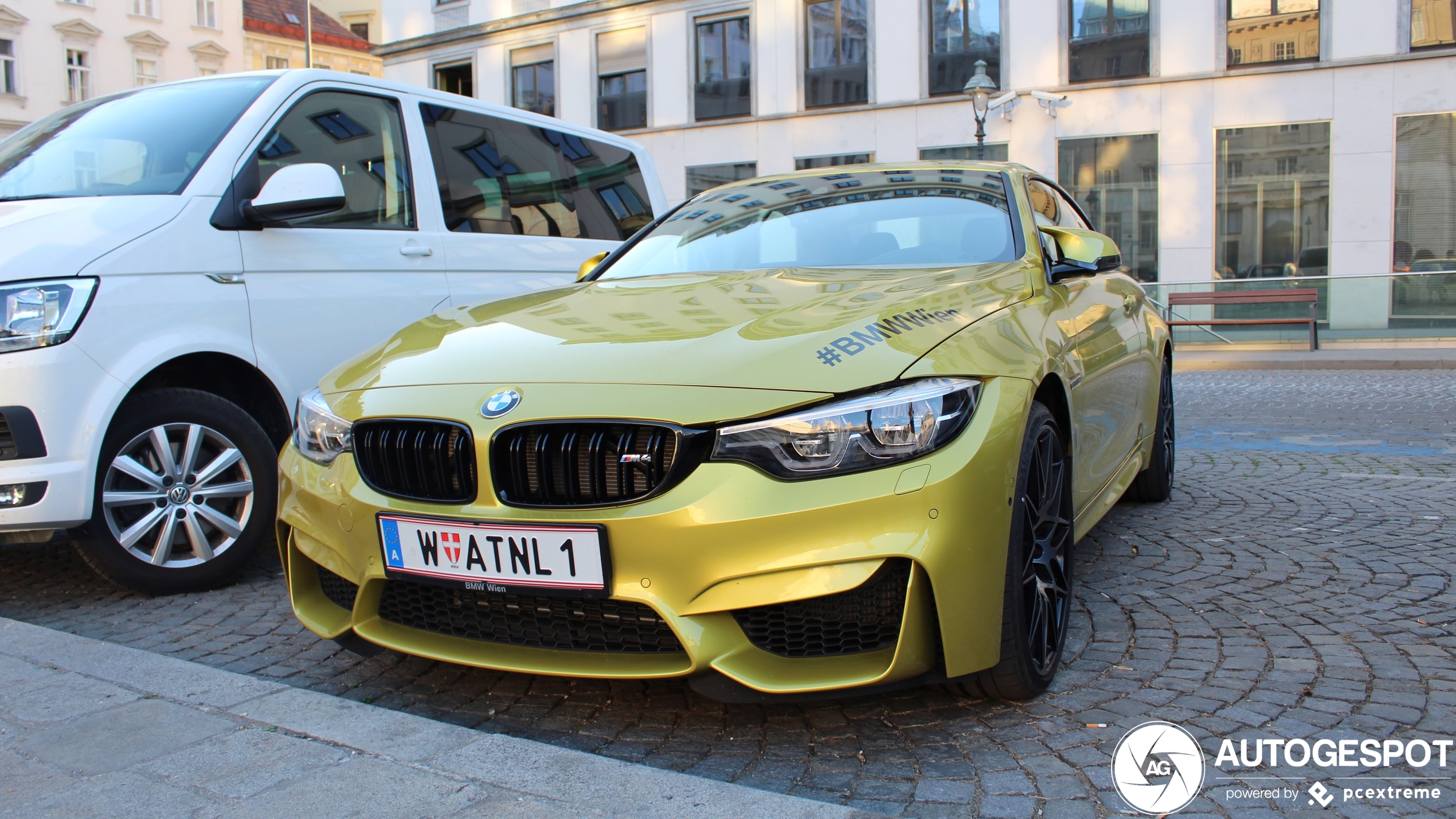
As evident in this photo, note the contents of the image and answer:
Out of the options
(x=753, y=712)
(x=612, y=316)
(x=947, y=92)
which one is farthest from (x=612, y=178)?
(x=947, y=92)

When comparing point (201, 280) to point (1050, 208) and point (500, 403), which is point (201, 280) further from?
point (1050, 208)

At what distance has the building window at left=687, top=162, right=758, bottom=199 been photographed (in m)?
24.9

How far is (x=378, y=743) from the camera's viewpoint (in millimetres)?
2383

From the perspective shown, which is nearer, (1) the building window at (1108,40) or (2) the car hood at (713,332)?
(2) the car hood at (713,332)

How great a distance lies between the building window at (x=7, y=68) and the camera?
40.1 metres

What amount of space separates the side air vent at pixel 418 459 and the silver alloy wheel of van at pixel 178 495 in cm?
144

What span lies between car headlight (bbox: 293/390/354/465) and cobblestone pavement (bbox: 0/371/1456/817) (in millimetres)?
640

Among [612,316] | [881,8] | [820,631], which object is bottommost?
[820,631]

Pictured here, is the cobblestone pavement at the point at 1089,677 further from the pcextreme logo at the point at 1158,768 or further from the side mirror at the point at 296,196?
the side mirror at the point at 296,196

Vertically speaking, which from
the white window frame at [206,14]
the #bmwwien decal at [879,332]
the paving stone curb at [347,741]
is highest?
the white window frame at [206,14]

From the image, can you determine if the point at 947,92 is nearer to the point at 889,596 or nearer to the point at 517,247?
the point at 517,247

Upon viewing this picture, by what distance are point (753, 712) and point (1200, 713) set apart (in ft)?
3.51

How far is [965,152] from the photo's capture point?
74.0 feet

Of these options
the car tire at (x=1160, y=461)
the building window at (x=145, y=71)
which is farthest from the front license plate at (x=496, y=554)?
the building window at (x=145, y=71)
